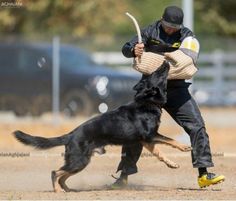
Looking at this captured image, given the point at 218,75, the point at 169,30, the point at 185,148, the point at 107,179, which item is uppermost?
the point at 218,75

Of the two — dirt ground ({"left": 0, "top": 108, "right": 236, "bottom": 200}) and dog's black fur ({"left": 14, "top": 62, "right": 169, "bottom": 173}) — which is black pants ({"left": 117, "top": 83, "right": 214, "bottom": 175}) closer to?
dog's black fur ({"left": 14, "top": 62, "right": 169, "bottom": 173})

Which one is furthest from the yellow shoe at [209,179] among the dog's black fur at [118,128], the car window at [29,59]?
the car window at [29,59]

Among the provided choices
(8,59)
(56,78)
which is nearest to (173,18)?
(56,78)

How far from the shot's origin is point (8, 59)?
19.8 meters

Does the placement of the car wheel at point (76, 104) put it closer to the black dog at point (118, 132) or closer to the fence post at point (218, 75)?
the fence post at point (218, 75)

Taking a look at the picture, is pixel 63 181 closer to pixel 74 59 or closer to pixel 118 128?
pixel 118 128

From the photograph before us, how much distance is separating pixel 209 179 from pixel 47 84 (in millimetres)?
10829

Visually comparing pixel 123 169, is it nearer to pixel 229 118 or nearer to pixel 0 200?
pixel 0 200

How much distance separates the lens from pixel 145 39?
29.6 feet

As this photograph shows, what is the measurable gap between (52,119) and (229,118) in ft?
17.7

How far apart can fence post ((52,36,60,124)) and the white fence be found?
646 centimetres

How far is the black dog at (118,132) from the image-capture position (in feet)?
28.3

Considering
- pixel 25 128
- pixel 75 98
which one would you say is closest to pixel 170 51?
pixel 25 128

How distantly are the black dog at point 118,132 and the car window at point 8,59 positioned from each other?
11.1 meters
